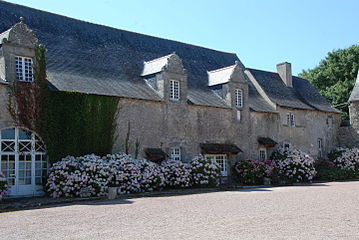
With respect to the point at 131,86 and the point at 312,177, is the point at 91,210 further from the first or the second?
the point at 312,177

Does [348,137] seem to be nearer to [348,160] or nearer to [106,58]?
[348,160]

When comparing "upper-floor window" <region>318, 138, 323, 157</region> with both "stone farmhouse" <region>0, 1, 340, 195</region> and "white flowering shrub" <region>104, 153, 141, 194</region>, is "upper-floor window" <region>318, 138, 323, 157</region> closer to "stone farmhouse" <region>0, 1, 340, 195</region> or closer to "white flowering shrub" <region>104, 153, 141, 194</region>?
"stone farmhouse" <region>0, 1, 340, 195</region>

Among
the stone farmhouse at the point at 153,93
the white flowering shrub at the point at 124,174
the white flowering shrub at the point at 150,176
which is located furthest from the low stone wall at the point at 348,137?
the white flowering shrub at the point at 124,174

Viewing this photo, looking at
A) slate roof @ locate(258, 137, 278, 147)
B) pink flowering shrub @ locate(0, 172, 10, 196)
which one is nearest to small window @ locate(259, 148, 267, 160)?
slate roof @ locate(258, 137, 278, 147)

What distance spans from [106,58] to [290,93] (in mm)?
14363

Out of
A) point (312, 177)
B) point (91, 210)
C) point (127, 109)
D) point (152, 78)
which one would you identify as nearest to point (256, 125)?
point (312, 177)

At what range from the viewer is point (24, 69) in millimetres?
16453

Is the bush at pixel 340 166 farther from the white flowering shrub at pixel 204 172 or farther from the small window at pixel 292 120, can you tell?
the white flowering shrub at pixel 204 172

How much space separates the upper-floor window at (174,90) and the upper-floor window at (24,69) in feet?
23.4

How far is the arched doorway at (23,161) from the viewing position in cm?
1569

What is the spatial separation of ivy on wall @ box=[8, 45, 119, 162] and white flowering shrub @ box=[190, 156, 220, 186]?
399cm

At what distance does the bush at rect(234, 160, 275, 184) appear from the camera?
22016 millimetres

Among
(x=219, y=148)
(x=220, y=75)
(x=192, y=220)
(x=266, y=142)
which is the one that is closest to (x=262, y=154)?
(x=266, y=142)

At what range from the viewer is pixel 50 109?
16.6 m
